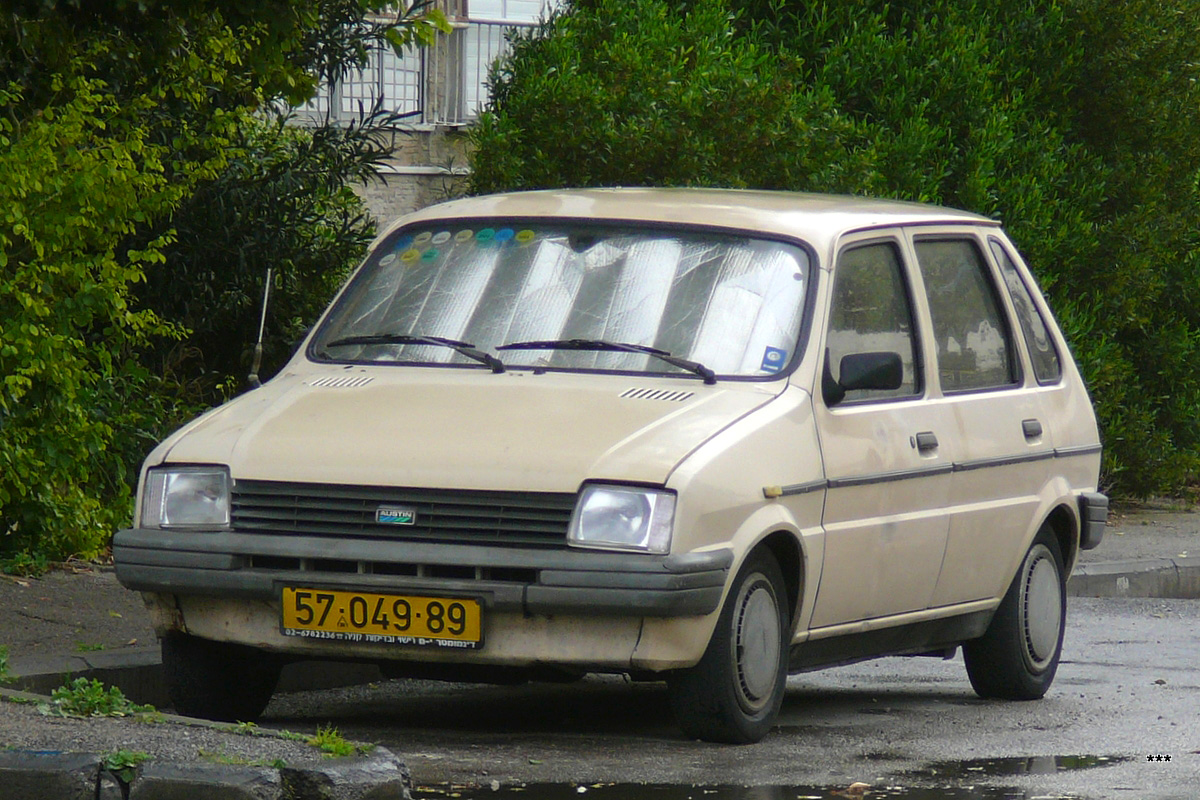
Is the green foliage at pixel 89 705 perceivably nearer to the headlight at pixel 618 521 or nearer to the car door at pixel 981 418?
the headlight at pixel 618 521

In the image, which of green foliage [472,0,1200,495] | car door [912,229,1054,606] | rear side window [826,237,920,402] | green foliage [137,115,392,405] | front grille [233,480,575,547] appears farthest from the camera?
green foliage [472,0,1200,495]

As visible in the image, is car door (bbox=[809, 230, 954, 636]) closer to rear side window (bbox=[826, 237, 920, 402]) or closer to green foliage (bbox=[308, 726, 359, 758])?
rear side window (bbox=[826, 237, 920, 402])

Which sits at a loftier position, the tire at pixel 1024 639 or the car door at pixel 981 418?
the car door at pixel 981 418

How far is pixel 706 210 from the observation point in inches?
309

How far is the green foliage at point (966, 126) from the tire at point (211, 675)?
6670 millimetres

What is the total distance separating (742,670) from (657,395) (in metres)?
0.91

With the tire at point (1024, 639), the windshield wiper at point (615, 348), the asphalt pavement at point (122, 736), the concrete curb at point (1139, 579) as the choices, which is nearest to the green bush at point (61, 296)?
the asphalt pavement at point (122, 736)

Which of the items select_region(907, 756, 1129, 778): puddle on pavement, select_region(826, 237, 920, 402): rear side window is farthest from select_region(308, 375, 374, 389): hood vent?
select_region(907, 756, 1129, 778): puddle on pavement

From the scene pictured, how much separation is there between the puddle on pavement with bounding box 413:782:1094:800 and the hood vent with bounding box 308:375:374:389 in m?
1.76

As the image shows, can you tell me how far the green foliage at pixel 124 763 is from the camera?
539 cm

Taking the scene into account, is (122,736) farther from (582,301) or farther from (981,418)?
(981,418)

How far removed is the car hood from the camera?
656 centimetres

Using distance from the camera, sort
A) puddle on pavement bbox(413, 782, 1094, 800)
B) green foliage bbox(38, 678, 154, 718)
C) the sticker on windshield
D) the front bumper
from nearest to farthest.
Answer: puddle on pavement bbox(413, 782, 1094, 800) → green foliage bbox(38, 678, 154, 718) → the front bumper → the sticker on windshield

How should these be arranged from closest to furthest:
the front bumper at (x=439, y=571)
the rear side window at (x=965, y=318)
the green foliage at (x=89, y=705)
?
the green foliage at (x=89, y=705) → the front bumper at (x=439, y=571) → the rear side window at (x=965, y=318)
